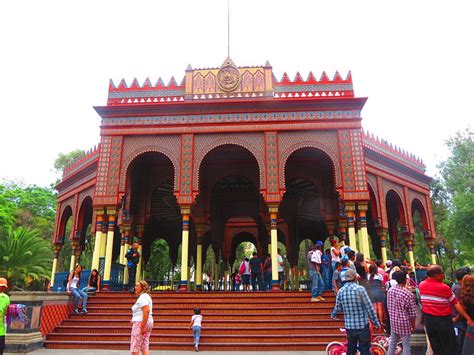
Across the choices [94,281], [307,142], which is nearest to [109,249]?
[94,281]

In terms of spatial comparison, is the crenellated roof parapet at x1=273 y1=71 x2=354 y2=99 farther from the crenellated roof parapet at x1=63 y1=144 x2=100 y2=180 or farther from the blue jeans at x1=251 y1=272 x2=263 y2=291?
the crenellated roof parapet at x1=63 y1=144 x2=100 y2=180

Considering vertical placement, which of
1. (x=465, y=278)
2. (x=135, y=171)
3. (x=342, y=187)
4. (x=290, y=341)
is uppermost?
(x=135, y=171)

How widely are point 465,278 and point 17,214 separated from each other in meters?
28.5

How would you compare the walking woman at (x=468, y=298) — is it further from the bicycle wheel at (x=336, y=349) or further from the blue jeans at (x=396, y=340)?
the bicycle wheel at (x=336, y=349)

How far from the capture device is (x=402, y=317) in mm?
4695

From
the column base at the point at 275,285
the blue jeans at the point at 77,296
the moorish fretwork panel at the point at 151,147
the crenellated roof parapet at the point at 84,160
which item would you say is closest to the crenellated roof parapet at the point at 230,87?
the moorish fretwork panel at the point at 151,147

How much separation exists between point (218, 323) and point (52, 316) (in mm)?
3796

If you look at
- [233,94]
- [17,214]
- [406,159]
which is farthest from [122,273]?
[17,214]

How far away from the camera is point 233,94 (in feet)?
44.0

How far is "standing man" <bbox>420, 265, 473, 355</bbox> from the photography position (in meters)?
4.14

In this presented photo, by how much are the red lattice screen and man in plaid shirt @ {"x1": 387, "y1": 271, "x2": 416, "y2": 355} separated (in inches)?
281

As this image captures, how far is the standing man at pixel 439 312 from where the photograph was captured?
4.14m

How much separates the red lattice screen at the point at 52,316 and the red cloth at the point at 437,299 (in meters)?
7.66

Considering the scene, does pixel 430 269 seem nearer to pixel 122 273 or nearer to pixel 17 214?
pixel 122 273
